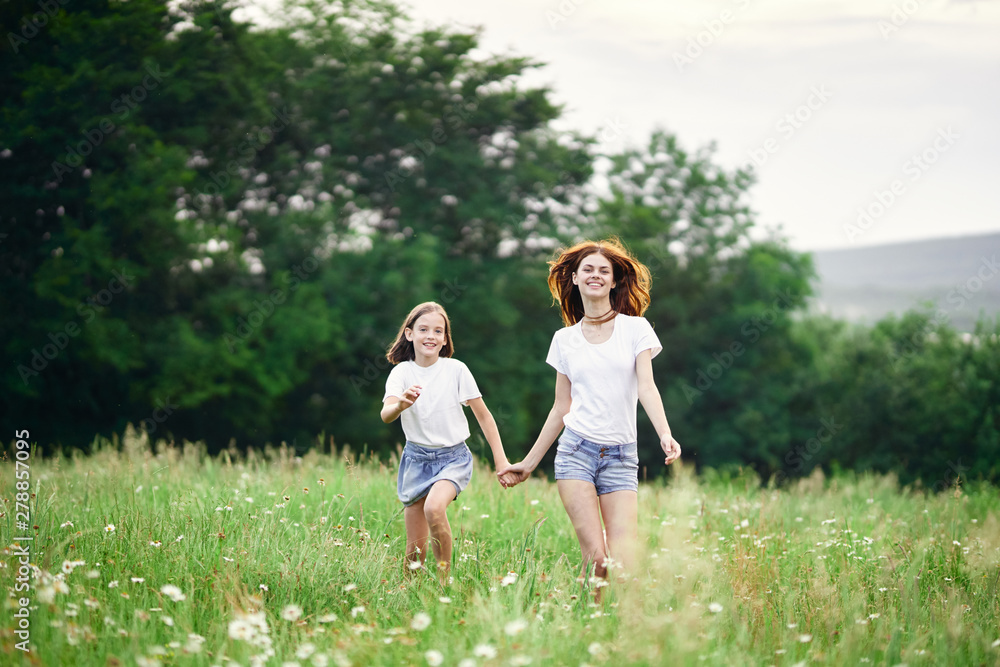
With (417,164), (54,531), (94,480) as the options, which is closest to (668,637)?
(54,531)

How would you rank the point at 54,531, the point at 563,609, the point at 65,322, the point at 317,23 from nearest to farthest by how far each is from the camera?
the point at 563,609, the point at 54,531, the point at 65,322, the point at 317,23

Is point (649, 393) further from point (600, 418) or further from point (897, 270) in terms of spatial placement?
point (897, 270)

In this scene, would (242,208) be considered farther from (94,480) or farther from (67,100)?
(94,480)

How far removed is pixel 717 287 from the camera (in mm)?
30172

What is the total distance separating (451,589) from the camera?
13.5ft

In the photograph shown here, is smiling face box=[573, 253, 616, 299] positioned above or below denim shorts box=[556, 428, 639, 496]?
above

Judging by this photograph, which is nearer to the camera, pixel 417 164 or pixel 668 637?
pixel 668 637

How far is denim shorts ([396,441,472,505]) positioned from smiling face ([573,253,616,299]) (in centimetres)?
121

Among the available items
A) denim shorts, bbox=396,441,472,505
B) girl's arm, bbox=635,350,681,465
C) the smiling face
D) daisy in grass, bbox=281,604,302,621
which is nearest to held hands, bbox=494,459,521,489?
denim shorts, bbox=396,441,472,505

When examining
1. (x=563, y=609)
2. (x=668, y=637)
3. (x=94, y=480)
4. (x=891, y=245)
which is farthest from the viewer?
(x=891, y=245)

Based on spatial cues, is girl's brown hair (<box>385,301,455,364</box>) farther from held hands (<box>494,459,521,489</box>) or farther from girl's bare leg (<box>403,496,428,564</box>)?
girl's bare leg (<box>403,496,428,564</box>)

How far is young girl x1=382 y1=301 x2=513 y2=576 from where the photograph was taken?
467 centimetres

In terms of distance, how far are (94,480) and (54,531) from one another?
143cm

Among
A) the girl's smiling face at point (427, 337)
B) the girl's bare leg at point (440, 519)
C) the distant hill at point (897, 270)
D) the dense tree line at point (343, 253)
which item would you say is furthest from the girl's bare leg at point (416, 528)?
the distant hill at point (897, 270)
